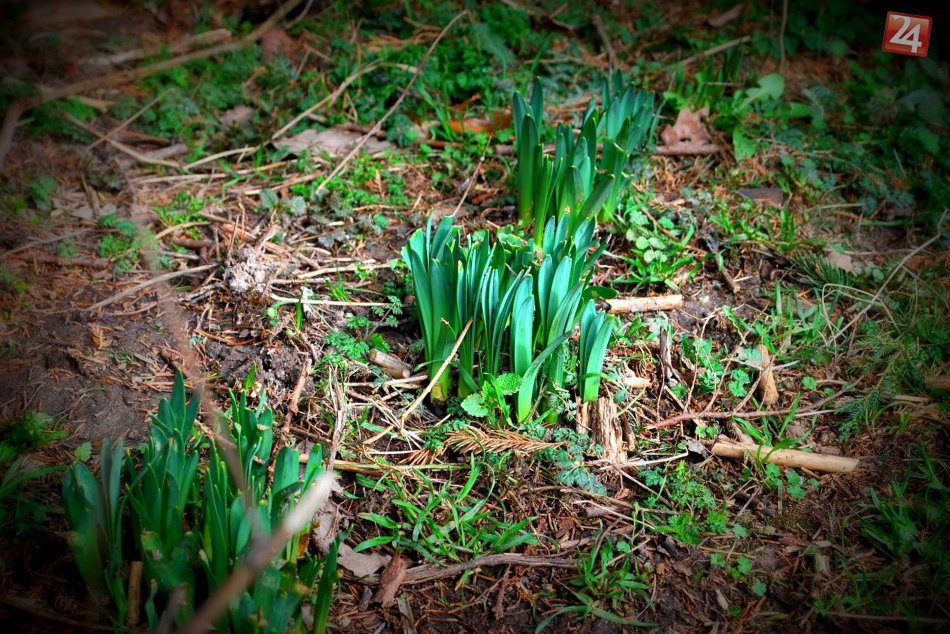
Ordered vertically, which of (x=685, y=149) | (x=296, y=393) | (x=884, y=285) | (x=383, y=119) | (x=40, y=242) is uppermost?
(x=383, y=119)

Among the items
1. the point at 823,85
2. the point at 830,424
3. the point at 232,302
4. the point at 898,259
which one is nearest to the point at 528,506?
the point at 830,424

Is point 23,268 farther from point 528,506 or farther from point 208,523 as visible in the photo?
point 528,506

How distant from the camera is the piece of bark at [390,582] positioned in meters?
1.93

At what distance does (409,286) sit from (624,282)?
0.84 m

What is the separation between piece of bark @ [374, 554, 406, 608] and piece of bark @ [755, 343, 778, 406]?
1.35 meters

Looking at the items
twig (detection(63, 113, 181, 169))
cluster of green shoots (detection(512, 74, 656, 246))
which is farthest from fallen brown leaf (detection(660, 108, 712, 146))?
twig (detection(63, 113, 181, 169))

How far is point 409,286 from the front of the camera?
107 inches

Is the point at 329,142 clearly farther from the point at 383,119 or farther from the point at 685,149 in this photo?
the point at 685,149

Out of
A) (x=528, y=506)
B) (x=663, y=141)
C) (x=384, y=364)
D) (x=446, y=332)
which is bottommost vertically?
(x=528, y=506)

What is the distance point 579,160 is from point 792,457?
1257 mm

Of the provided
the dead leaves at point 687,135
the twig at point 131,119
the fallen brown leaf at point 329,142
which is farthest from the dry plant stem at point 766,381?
the twig at point 131,119

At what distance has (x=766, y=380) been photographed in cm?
252

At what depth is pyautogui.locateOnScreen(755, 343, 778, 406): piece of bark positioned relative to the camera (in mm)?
2488

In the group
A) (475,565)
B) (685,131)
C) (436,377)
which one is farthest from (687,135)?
(475,565)
